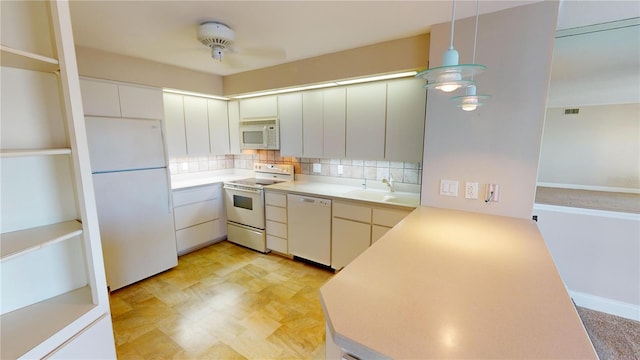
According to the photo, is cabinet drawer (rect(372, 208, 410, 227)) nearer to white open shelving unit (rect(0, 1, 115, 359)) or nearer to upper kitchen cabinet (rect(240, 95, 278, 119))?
upper kitchen cabinet (rect(240, 95, 278, 119))

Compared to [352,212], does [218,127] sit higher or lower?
higher

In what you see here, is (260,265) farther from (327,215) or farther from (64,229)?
(64,229)

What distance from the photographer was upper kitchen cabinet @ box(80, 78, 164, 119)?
236 centimetres

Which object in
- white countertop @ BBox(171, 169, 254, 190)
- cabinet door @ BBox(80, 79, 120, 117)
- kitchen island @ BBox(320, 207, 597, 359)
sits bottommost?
kitchen island @ BBox(320, 207, 597, 359)

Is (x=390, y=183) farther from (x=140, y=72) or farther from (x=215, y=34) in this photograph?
(x=140, y=72)

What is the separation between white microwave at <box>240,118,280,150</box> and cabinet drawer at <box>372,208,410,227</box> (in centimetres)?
166

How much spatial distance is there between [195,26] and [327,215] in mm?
2100

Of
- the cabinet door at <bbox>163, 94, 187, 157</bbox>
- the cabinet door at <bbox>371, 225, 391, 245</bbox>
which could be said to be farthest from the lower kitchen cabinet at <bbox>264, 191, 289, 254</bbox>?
the cabinet door at <bbox>163, 94, 187, 157</bbox>

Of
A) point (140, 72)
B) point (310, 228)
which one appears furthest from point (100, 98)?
point (310, 228)

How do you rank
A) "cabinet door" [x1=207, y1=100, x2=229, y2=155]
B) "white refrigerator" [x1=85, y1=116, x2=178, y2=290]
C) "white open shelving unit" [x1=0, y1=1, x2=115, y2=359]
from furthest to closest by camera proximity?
"cabinet door" [x1=207, y1=100, x2=229, y2=155] → "white refrigerator" [x1=85, y1=116, x2=178, y2=290] → "white open shelving unit" [x1=0, y1=1, x2=115, y2=359]

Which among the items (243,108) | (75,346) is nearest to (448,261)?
(75,346)

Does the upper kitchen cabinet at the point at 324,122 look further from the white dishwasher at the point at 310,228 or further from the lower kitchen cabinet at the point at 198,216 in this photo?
the lower kitchen cabinet at the point at 198,216

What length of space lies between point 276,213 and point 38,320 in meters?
2.33

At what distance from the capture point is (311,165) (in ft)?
11.9
